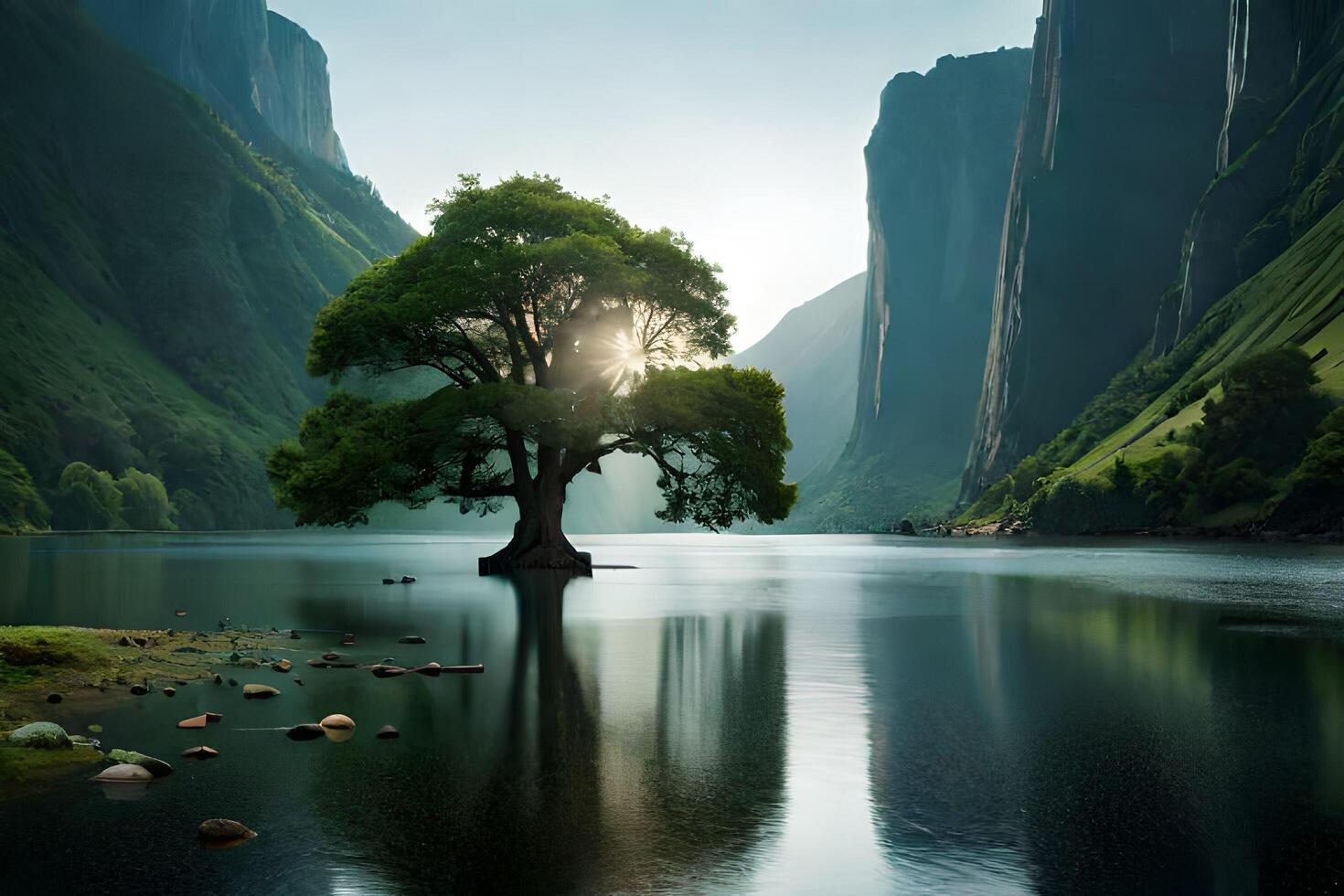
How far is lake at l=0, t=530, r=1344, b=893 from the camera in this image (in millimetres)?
8008

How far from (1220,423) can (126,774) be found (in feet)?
483

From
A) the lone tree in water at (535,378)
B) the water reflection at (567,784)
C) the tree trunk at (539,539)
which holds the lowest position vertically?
the water reflection at (567,784)

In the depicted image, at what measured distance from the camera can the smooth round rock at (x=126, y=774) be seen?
35.1 feet

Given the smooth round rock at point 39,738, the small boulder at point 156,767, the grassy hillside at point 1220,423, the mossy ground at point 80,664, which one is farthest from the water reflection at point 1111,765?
the grassy hillside at point 1220,423

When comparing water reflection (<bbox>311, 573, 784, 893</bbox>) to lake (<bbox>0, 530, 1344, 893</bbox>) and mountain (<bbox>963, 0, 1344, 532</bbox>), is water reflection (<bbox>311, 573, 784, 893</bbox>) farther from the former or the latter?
mountain (<bbox>963, 0, 1344, 532</bbox>)

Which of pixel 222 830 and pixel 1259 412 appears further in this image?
pixel 1259 412

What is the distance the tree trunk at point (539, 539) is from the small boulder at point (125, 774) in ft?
149

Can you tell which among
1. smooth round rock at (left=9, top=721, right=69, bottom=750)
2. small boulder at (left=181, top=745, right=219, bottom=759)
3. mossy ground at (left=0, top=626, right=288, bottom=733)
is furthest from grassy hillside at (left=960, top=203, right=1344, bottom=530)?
smooth round rock at (left=9, top=721, right=69, bottom=750)

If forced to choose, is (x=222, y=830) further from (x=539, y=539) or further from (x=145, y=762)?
(x=539, y=539)

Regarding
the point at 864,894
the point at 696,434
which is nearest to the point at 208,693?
the point at 864,894

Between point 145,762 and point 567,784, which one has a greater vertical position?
point 145,762

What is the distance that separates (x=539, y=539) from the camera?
188ft

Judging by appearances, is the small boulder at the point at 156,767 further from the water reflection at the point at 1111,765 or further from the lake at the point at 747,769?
the water reflection at the point at 1111,765

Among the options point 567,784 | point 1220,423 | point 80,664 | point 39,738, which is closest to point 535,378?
point 80,664
